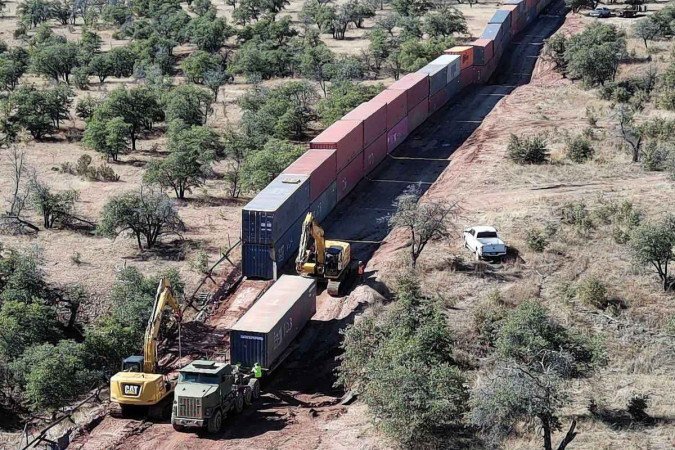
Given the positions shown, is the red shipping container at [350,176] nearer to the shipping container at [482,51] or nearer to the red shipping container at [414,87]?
the red shipping container at [414,87]

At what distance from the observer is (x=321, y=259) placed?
156 feet

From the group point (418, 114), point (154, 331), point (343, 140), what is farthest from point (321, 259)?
point (418, 114)

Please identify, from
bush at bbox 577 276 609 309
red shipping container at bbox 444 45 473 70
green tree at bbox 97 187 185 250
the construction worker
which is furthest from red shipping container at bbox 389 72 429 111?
the construction worker

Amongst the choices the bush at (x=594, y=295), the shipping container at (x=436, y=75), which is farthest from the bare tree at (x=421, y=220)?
the shipping container at (x=436, y=75)

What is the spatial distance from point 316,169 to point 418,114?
2340 cm

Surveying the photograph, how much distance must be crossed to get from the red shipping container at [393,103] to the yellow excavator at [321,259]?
2201cm

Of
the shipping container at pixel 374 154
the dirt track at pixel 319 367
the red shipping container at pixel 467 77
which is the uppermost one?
the red shipping container at pixel 467 77

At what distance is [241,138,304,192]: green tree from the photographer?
60.1 m

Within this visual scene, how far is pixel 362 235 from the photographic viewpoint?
56188 mm

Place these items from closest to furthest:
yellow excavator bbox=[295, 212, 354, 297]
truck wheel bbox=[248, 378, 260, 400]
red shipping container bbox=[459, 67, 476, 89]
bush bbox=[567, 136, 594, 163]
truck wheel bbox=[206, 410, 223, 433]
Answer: truck wheel bbox=[206, 410, 223, 433] → truck wheel bbox=[248, 378, 260, 400] → yellow excavator bbox=[295, 212, 354, 297] → bush bbox=[567, 136, 594, 163] → red shipping container bbox=[459, 67, 476, 89]

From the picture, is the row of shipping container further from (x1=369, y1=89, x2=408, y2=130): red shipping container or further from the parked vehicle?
the parked vehicle

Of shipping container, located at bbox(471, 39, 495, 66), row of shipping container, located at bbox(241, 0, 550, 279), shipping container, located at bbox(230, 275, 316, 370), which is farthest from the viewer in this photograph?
shipping container, located at bbox(471, 39, 495, 66)

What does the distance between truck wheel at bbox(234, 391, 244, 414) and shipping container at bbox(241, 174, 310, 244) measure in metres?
11.8

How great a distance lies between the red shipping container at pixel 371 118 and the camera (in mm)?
64219
